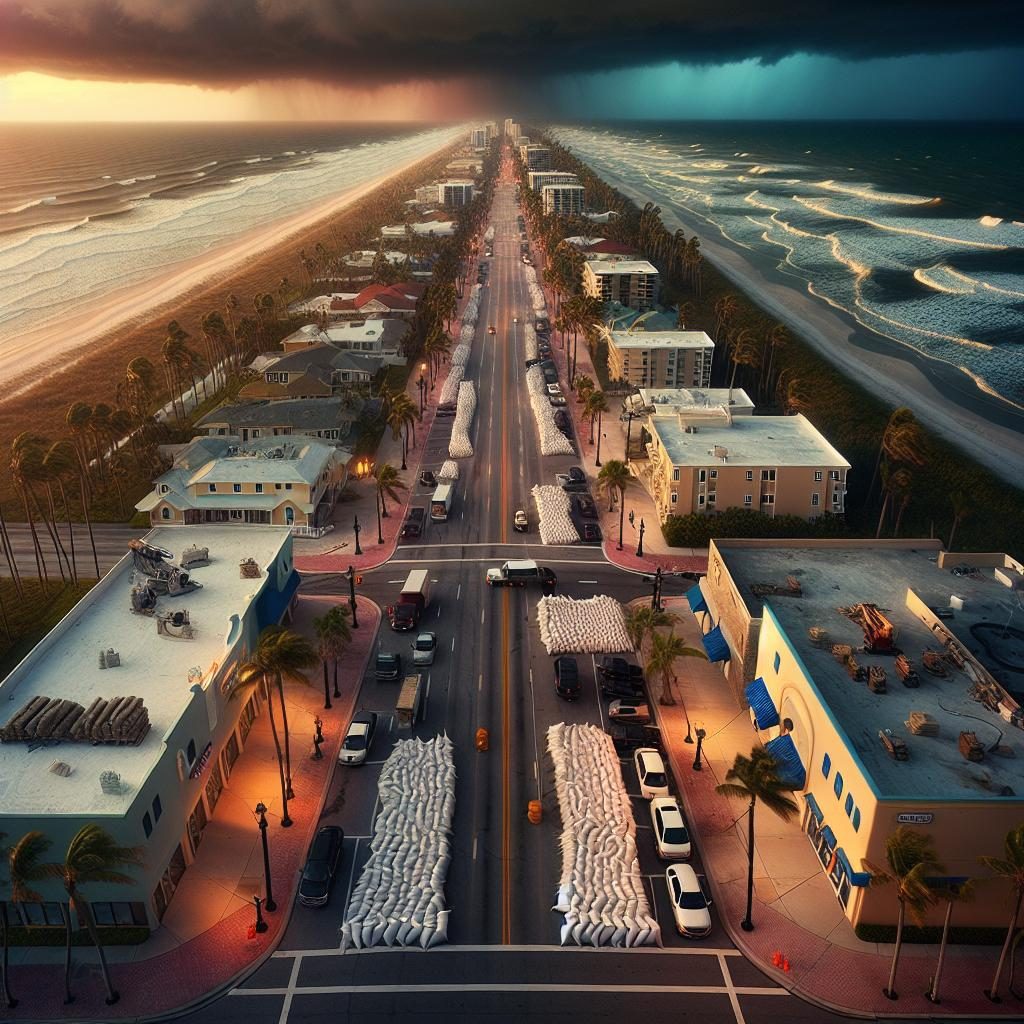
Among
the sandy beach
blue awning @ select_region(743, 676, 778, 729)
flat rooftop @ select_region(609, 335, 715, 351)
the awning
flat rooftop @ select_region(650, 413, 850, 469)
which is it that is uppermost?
flat rooftop @ select_region(609, 335, 715, 351)

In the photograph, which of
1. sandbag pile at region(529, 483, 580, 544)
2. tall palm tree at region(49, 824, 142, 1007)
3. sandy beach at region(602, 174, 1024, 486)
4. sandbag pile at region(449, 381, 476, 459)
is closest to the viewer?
tall palm tree at region(49, 824, 142, 1007)

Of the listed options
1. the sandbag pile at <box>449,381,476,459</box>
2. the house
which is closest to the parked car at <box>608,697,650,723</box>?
the house

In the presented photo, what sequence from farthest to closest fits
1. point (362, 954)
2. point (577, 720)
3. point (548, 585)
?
point (548, 585), point (577, 720), point (362, 954)

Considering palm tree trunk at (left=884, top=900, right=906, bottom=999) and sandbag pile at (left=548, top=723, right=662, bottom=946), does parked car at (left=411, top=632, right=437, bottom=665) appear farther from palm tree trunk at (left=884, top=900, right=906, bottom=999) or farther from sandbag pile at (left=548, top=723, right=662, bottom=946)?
palm tree trunk at (left=884, top=900, right=906, bottom=999)

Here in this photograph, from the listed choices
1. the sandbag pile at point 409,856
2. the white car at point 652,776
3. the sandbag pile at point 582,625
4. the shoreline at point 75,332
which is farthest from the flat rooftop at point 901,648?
the shoreline at point 75,332

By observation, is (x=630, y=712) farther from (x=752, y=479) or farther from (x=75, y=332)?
(x=75, y=332)

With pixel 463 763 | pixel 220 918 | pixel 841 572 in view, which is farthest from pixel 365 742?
pixel 841 572

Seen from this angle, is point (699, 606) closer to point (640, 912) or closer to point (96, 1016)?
point (640, 912)
